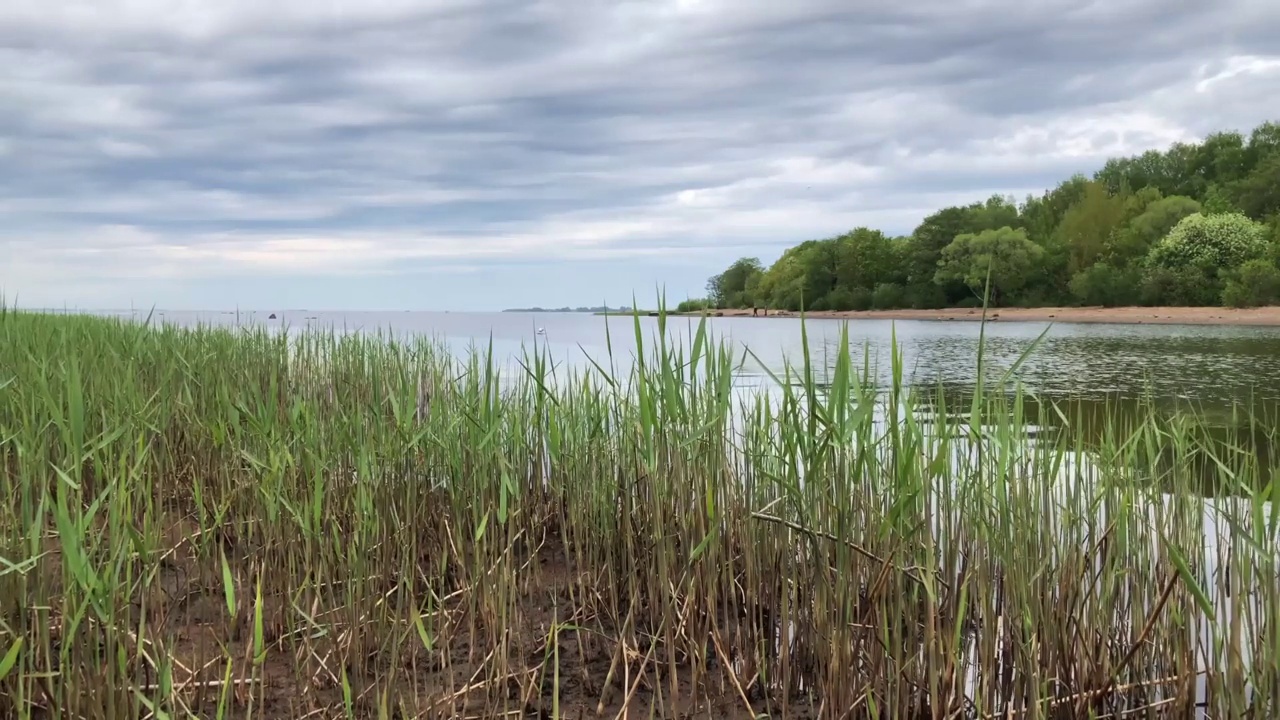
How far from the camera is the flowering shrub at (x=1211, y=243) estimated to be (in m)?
38.9

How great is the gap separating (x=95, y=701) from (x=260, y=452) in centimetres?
124

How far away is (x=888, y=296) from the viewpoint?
173 feet

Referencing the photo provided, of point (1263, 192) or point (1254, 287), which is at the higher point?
point (1263, 192)

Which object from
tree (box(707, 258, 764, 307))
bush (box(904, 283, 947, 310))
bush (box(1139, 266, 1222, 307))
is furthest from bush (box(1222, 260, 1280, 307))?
tree (box(707, 258, 764, 307))

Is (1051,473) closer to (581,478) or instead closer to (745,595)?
(745,595)

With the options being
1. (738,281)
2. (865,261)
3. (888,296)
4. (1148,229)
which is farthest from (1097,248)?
(738,281)

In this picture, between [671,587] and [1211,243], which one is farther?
[1211,243]

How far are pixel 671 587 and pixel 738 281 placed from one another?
74.3 meters

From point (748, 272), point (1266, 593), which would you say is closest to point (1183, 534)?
point (1266, 593)

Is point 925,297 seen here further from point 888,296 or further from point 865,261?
point 865,261

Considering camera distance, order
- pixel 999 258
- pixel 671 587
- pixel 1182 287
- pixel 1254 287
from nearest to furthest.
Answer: pixel 671 587, pixel 1254 287, pixel 1182 287, pixel 999 258

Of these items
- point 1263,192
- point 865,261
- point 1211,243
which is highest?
point 1263,192

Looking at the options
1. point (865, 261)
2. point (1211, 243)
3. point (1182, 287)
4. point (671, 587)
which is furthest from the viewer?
point (865, 261)

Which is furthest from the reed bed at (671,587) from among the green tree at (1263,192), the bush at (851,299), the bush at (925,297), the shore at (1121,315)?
the bush at (851,299)
